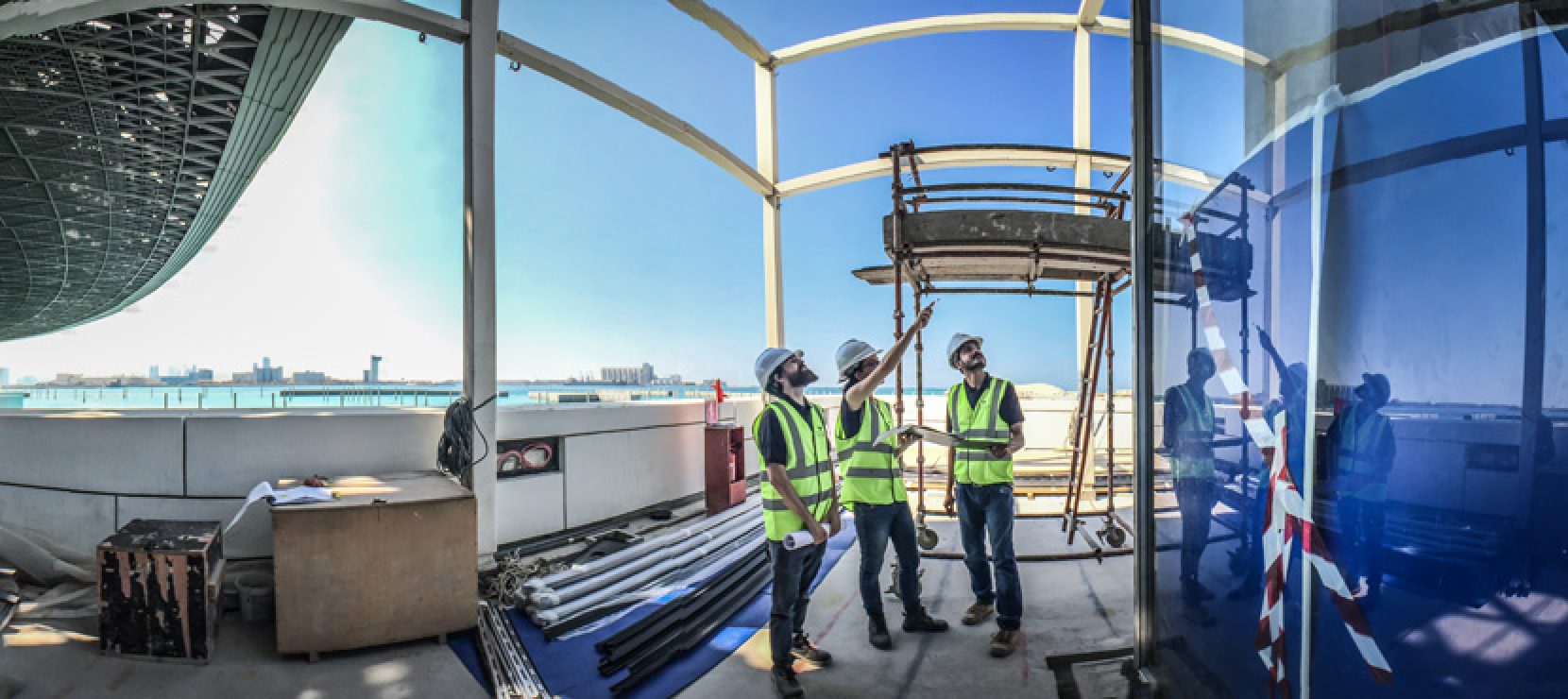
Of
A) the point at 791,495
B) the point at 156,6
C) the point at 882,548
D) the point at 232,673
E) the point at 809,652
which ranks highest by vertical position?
the point at 156,6

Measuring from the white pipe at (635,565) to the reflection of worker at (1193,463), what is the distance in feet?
12.8

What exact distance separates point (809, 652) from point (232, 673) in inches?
131

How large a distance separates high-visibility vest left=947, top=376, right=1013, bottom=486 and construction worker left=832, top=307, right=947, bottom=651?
1.76ft

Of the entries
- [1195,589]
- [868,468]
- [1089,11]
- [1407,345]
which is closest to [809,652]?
[868,468]

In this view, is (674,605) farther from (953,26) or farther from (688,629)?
(953,26)

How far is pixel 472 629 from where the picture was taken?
4.05 metres

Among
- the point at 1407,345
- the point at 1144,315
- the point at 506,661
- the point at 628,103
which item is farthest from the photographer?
the point at 628,103

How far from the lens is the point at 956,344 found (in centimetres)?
446

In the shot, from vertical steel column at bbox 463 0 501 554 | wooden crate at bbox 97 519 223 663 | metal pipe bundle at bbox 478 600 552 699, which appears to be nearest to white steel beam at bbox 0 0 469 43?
vertical steel column at bbox 463 0 501 554

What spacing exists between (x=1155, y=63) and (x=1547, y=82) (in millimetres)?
1225

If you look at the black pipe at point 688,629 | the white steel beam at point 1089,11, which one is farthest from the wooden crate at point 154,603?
the white steel beam at point 1089,11

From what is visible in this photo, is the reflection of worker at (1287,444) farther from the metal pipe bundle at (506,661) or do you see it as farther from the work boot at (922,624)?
the metal pipe bundle at (506,661)

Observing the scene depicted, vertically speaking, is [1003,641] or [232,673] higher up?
[1003,641]

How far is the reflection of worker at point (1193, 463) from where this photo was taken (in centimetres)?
185
